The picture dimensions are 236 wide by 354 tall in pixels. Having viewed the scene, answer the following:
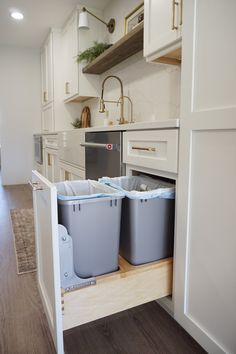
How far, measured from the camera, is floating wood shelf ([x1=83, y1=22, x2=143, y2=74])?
1954mm

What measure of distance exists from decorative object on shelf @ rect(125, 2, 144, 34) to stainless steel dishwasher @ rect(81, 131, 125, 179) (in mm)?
1005

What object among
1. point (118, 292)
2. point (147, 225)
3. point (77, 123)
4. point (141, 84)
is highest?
point (141, 84)

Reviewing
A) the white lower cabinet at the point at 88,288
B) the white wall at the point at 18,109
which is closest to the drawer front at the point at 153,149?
the white lower cabinet at the point at 88,288

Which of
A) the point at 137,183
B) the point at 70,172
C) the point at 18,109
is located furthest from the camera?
the point at 18,109

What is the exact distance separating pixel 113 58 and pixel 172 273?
78.7 inches

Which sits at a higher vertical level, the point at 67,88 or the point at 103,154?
the point at 67,88

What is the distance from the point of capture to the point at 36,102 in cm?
480

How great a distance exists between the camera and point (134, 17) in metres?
2.26

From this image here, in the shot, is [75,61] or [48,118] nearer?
[75,61]

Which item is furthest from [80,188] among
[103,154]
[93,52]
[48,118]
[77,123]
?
[48,118]

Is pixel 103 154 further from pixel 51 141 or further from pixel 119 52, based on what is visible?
pixel 51 141

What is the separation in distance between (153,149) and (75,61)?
225cm

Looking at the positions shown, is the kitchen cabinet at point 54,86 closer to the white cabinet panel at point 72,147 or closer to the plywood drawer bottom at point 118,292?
the white cabinet panel at point 72,147

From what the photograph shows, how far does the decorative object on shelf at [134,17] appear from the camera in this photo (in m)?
2.14
